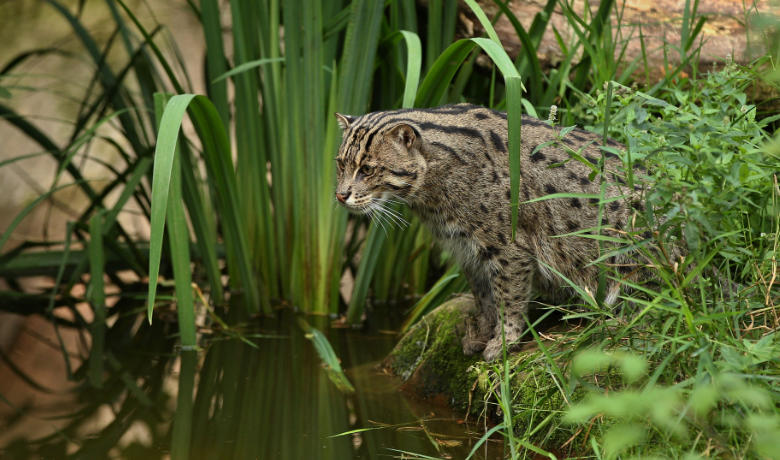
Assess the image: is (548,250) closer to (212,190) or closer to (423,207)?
(423,207)

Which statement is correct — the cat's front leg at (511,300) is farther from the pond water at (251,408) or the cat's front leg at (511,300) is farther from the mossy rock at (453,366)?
the pond water at (251,408)

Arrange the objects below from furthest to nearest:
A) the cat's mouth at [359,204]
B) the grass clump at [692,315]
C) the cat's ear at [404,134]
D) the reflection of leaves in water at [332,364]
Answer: the reflection of leaves in water at [332,364], the cat's mouth at [359,204], the cat's ear at [404,134], the grass clump at [692,315]

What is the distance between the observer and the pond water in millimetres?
3016

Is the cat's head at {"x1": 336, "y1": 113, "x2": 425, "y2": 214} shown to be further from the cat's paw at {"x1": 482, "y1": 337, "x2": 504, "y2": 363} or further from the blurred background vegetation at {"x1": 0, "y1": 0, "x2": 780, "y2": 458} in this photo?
the cat's paw at {"x1": 482, "y1": 337, "x2": 504, "y2": 363}

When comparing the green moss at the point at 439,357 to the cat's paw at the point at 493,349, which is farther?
the green moss at the point at 439,357

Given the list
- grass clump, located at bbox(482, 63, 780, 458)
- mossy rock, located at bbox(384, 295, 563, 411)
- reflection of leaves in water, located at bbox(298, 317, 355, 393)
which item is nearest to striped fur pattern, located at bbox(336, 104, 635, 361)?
mossy rock, located at bbox(384, 295, 563, 411)

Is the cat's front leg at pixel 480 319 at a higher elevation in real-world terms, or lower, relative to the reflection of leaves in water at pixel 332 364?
higher

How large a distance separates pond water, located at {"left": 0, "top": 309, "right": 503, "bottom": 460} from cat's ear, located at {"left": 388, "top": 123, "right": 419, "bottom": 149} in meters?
1.11

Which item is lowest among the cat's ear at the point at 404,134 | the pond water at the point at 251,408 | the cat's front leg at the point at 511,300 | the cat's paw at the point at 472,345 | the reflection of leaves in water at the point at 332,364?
the pond water at the point at 251,408

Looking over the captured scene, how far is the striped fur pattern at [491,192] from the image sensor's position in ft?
10.4

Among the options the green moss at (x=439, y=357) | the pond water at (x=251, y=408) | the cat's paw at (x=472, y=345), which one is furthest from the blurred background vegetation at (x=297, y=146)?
the cat's paw at (x=472, y=345)

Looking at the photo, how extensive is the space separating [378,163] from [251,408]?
120cm

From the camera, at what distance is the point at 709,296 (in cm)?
256

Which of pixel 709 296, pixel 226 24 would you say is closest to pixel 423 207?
pixel 709 296
